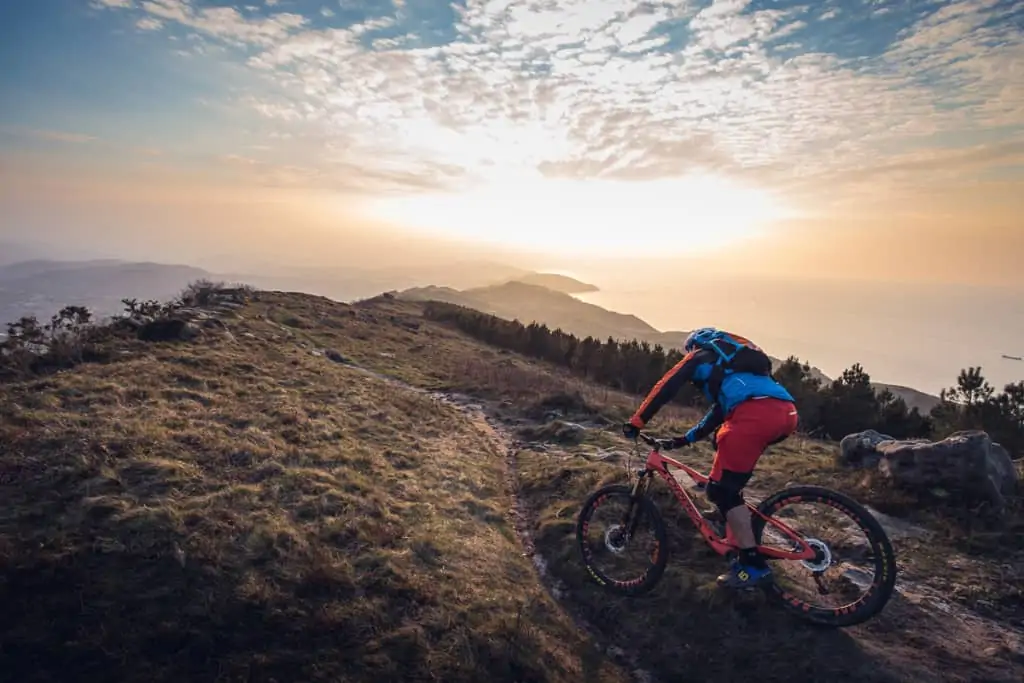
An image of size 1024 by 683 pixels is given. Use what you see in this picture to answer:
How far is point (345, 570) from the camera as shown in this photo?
19.2ft

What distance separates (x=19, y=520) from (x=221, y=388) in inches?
265

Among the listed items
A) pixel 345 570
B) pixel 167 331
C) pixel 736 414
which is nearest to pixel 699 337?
pixel 736 414

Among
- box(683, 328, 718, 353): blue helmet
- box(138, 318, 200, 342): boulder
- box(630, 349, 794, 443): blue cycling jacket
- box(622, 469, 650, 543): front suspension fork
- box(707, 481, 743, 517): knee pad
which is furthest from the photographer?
box(138, 318, 200, 342): boulder

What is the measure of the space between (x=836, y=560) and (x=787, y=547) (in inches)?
41.2

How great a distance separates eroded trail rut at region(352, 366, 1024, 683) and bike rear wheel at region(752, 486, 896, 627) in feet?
1.16

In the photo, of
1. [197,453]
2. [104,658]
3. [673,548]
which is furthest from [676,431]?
[104,658]

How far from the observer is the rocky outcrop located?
7.95 m

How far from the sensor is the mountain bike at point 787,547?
5055 millimetres

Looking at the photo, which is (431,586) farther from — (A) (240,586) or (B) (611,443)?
(B) (611,443)

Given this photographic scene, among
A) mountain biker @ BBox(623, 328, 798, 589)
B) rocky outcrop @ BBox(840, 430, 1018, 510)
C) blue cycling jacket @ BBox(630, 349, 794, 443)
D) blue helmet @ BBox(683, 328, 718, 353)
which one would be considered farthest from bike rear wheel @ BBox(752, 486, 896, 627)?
rocky outcrop @ BBox(840, 430, 1018, 510)

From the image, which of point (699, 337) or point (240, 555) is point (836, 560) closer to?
point (699, 337)

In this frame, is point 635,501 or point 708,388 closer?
point 708,388

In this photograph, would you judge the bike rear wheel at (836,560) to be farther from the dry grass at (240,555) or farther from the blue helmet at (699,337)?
the dry grass at (240,555)

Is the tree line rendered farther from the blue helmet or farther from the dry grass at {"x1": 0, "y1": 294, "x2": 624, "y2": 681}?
the dry grass at {"x1": 0, "y1": 294, "x2": 624, "y2": 681}
